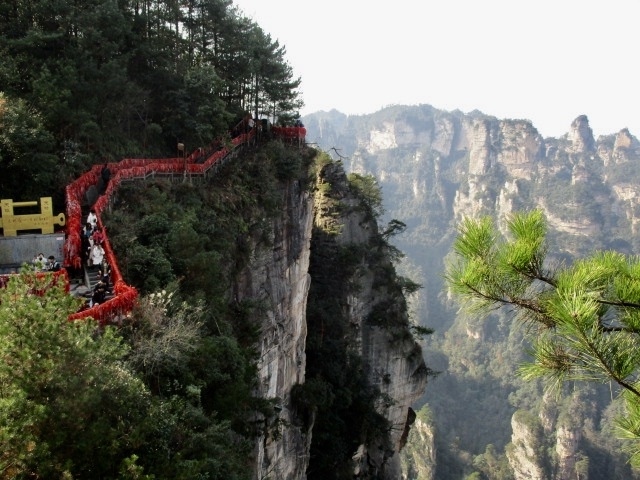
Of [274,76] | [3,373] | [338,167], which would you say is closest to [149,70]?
[274,76]

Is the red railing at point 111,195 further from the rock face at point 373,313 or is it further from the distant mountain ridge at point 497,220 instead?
the distant mountain ridge at point 497,220

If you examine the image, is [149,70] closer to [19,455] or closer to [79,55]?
[79,55]

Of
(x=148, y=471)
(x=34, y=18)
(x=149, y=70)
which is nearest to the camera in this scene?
(x=148, y=471)

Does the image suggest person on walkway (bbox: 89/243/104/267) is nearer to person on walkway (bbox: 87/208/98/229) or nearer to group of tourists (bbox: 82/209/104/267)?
group of tourists (bbox: 82/209/104/267)

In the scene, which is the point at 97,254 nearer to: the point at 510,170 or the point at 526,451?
the point at 526,451

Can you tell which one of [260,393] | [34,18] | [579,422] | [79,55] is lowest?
[579,422]

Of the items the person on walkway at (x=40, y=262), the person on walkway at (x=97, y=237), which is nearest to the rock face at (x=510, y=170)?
the person on walkway at (x=97, y=237)
